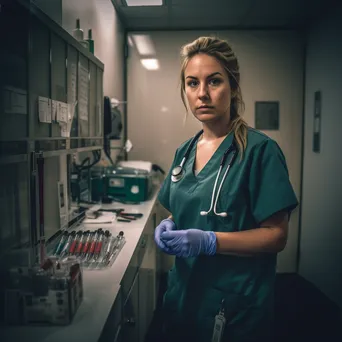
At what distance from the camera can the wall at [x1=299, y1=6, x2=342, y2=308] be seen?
8.49ft

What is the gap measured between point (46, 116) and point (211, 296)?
86 centimetres

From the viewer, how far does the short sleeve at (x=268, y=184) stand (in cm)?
106

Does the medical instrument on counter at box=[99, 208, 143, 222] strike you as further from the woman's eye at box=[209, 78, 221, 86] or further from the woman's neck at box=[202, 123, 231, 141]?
Answer: the woman's eye at box=[209, 78, 221, 86]

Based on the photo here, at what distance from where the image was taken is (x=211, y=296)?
3.73 ft

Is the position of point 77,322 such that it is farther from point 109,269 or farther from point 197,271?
point 197,271

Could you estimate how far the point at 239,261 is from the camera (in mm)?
1127

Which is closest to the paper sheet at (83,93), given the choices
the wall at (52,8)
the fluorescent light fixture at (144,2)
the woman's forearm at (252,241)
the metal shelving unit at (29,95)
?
the metal shelving unit at (29,95)

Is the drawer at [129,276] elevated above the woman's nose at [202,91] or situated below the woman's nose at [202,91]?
below

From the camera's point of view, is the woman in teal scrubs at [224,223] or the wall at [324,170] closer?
the woman in teal scrubs at [224,223]

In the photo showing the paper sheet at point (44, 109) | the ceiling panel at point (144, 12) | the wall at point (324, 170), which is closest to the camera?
the paper sheet at point (44, 109)

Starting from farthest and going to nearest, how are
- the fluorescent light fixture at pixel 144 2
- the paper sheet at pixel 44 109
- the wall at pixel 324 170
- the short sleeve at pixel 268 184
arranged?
the fluorescent light fixture at pixel 144 2 → the wall at pixel 324 170 → the paper sheet at pixel 44 109 → the short sleeve at pixel 268 184

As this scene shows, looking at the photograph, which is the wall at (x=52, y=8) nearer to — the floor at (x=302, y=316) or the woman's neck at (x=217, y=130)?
the woman's neck at (x=217, y=130)

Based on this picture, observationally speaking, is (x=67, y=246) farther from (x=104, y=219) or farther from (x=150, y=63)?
(x=150, y=63)

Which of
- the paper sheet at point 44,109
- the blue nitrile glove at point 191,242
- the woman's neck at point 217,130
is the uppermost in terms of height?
the paper sheet at point 44,109
